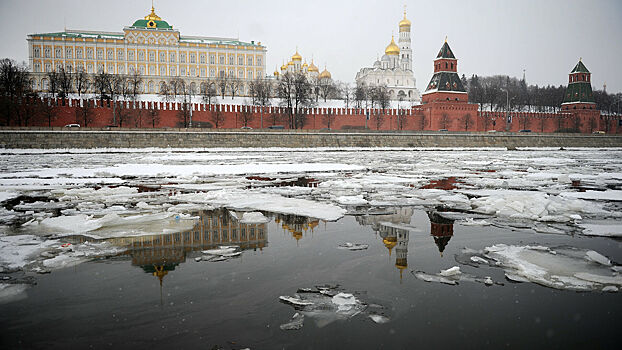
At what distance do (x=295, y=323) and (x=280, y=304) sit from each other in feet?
0.95

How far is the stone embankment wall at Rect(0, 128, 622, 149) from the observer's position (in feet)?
91.2

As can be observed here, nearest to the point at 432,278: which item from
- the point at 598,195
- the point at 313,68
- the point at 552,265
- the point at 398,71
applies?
the point at 552,265

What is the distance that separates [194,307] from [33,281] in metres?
1.42

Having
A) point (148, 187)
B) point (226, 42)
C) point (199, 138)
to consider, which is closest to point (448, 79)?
point (199, 138)

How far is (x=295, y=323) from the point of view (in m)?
2.57

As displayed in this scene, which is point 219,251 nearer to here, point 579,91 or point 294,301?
point 294,301

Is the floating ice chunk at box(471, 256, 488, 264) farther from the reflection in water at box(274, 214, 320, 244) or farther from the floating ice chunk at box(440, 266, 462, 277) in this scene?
the reflection in water at box(274, 214, 320, 244)

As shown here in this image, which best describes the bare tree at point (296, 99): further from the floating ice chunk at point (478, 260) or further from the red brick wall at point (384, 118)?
the floating ice chunk at point (478, 260)

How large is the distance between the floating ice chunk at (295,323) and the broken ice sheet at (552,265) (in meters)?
1.73

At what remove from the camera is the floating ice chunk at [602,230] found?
478 cm

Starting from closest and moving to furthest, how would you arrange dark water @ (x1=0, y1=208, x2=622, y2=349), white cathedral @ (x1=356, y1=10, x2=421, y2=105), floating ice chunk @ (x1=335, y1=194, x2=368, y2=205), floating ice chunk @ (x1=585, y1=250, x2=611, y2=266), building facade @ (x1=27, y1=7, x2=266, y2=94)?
1. dark water @ (x1=0, y1=208, x2=622, y2=349)
2. floating ice chunk @ (x1=585, y1=250, x2=611, y2=266)
3. floating ice chunk @ (x1=335, y1=194, x2=368, y2=205)
4. building facade @ (x1=27, y1=7, x2=266, y2=94)
5. white cathedral @ (x1=356, y1=10, x2=421, y2=105)

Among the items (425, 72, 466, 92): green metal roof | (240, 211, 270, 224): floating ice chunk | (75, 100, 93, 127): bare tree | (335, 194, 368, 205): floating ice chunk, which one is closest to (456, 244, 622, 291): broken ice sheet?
(240, 211, 270, 224): floating ice chunk

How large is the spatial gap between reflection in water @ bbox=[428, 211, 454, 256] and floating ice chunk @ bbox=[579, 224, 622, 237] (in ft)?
4.73

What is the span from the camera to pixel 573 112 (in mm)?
52812
